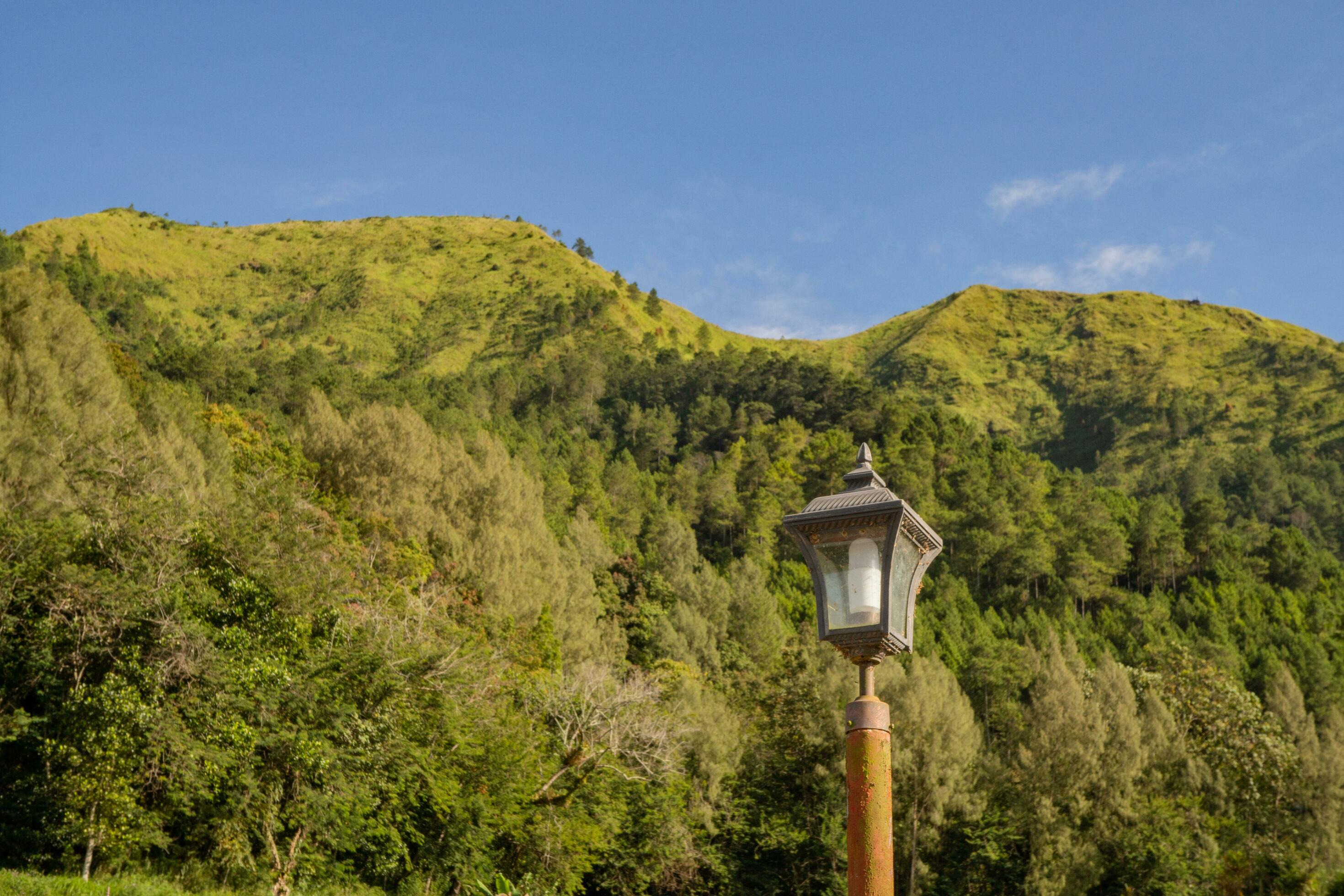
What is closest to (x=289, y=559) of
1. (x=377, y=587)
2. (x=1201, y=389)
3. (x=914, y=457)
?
(x=377, y=587)

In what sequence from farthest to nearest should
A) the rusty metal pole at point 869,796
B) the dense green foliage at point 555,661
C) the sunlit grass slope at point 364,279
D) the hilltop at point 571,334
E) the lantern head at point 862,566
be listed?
the hilltop at point 571,334, the sunlit grass slope at point 364,279, the dense green foliage at point 555,661, the lantern head at point 862,566, the rusty metal pole at point 869,796

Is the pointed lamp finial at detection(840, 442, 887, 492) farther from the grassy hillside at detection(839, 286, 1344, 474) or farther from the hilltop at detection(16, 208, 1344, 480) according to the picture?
the grassy hillside at detection(839, 286, 1344, 474)

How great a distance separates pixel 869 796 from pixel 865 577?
3.06 ft

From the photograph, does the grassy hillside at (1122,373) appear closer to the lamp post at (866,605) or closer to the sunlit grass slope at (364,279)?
the sunlit grass slope at (364,279)

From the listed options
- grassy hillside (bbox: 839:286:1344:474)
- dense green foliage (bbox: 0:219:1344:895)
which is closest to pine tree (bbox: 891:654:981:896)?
dense green foliage (bbox: 0:219:1344:895)

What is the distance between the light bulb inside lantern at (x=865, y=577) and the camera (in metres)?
5.15

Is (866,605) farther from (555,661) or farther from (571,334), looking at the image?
(571,334)

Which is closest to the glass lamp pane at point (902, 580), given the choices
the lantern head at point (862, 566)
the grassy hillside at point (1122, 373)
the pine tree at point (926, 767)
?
the lantern head at point (862, 566)

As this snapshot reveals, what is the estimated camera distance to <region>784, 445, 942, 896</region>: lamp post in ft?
15.9

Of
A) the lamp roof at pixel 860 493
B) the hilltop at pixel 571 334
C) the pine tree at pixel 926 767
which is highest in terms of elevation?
the hilltop at pixel 571 334

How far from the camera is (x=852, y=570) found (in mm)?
5227

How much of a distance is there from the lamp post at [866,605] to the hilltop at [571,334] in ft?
321

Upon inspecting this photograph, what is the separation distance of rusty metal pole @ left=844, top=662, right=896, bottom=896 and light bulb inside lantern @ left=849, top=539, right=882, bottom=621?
252 mm

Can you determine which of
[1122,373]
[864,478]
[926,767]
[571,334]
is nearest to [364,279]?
[571,334]
